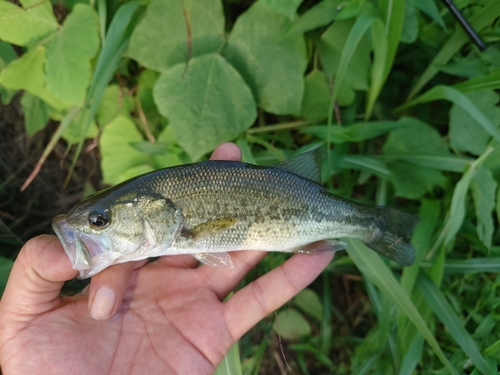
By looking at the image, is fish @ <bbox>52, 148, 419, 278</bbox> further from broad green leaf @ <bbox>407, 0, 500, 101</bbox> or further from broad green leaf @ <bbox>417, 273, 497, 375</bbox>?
broad green leaf @ <bbox>407, 0, 500, 101</bbox>

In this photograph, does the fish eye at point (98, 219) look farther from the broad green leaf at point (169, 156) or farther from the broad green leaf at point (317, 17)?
the broad green leaf at point (317, 17)

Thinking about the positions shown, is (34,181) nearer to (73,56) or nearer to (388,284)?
(73,56)

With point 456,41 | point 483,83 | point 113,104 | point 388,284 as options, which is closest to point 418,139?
point 483,83

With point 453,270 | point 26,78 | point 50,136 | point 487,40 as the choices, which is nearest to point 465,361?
point 453,270

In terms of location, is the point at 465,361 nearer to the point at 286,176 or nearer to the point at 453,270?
the point at 453,270

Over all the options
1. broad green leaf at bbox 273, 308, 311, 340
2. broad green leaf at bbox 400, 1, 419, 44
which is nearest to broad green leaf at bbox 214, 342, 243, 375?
broad green leaf at bbox 273, 308, 311, 340

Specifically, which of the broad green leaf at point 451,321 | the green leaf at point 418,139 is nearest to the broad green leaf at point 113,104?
the green leaf at point 418,139
